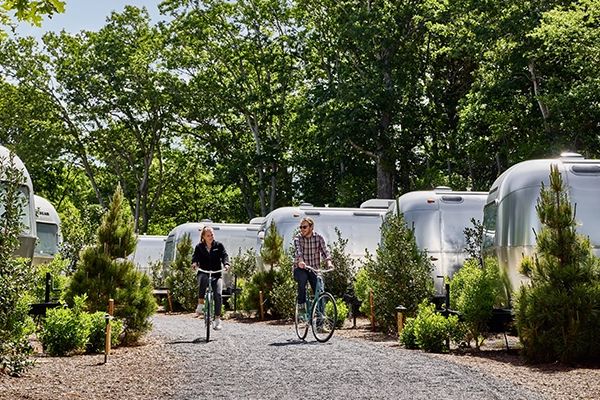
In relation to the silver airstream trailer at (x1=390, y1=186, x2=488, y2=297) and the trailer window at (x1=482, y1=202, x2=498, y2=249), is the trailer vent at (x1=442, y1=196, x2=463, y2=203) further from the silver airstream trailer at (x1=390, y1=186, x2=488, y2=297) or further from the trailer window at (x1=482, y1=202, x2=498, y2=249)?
the trailer window at (x1=482, y1=202, x2=498, y2=249)

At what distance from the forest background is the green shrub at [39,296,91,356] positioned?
54.9 feet

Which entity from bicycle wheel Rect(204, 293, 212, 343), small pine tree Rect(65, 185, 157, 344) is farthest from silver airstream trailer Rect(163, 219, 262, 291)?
small pine tree Rect(65, 185, 157, 344)

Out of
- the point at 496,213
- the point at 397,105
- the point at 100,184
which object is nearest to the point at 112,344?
the point at 496,213

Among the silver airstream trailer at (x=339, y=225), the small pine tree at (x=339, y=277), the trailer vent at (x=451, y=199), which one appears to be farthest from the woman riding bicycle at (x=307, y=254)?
the silver airstream trailer at (x=339, y=225)

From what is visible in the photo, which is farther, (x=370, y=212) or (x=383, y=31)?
(x=383, y=31)

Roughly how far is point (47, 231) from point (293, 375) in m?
14.9

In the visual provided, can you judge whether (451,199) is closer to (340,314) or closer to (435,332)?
(340,314)

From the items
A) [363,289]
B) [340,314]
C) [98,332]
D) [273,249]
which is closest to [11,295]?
[98,332]

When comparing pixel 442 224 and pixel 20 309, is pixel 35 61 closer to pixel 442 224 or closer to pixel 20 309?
pixel 442 224

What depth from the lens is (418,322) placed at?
11242 mm

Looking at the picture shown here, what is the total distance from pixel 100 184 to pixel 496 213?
38.0 meters

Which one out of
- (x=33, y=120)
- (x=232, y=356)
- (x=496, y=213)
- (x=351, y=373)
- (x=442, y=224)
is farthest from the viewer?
(x=33, y=120)

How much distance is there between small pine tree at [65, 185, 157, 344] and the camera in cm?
1198

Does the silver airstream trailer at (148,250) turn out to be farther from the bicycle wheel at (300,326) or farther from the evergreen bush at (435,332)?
the evergreen bush at (435,332)
